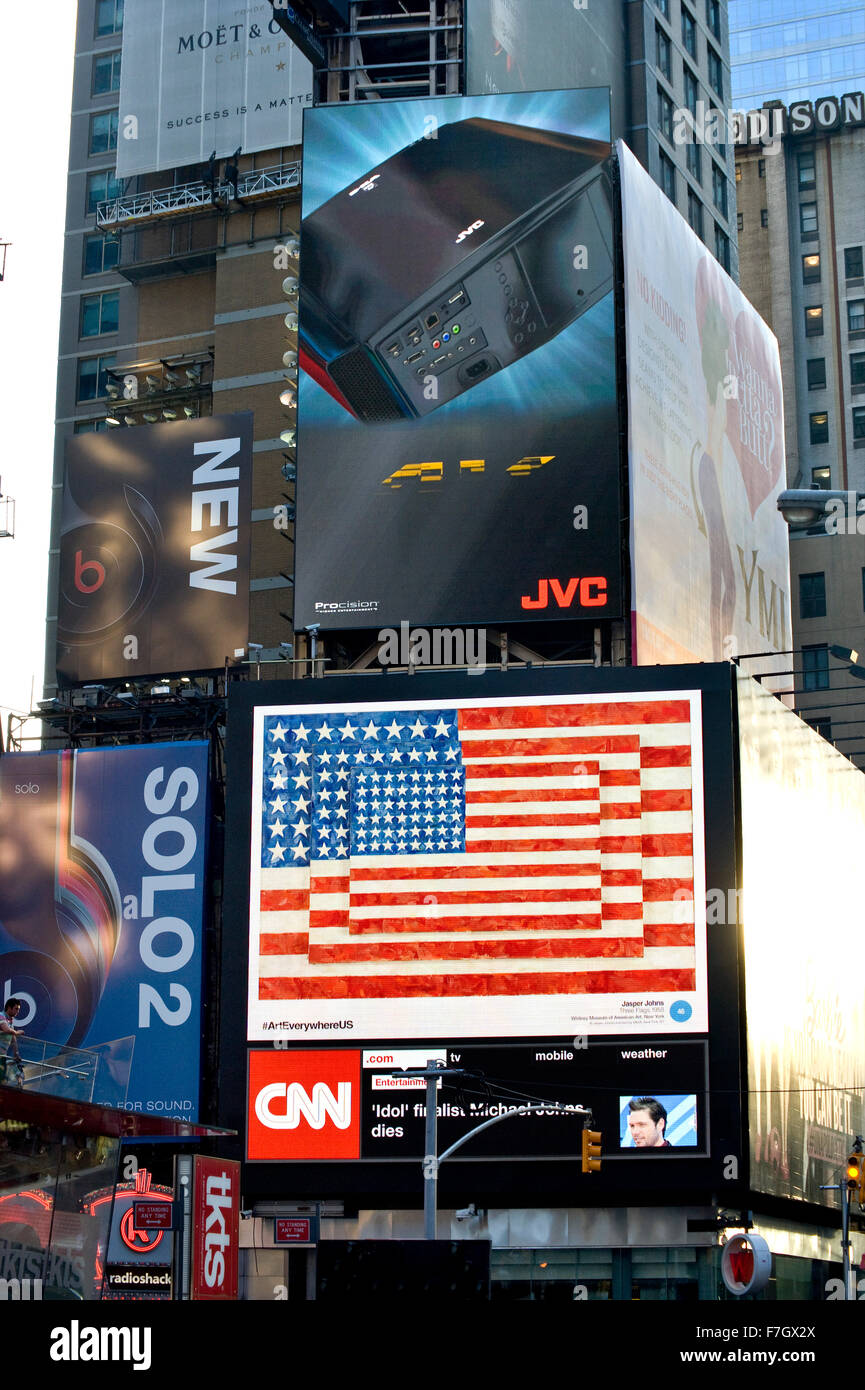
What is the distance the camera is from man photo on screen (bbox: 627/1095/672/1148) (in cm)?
5175

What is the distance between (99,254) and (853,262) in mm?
62801

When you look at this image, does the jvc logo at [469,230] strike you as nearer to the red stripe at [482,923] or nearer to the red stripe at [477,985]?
the red stripe at [482,923]

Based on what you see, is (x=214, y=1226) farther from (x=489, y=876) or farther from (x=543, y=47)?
(x=543, y=47)

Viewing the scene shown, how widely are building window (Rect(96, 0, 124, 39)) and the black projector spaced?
33456mm

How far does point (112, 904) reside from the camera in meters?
59.4

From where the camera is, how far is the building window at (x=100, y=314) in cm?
8694

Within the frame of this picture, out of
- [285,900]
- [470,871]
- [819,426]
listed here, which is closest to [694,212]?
[819,426]

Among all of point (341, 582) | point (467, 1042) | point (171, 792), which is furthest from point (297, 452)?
point (467, 1042)

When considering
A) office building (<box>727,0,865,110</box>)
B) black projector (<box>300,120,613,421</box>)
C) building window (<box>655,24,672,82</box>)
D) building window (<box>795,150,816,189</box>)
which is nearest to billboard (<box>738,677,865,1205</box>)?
black projector (<box>300,120,613,421</box>)

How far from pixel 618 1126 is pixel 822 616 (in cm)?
6528

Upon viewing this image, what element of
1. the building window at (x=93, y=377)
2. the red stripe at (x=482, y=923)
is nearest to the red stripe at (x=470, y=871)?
the red stripe at (x=482, y=923)

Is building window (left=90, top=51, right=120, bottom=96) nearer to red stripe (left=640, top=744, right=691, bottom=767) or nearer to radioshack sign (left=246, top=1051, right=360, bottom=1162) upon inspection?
red stripe (left=640, top=744, right=691, bottom=767)

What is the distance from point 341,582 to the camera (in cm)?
6059
